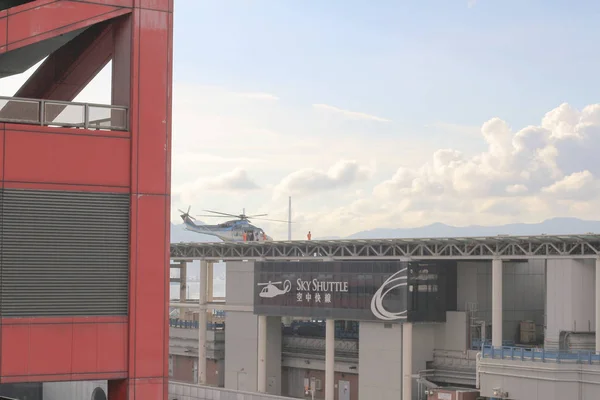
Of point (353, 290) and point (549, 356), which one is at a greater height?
point (353, 290)

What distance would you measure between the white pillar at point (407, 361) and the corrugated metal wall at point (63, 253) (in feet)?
185

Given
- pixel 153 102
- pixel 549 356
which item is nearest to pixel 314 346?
pixel 549 356

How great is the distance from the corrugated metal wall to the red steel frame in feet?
0.68

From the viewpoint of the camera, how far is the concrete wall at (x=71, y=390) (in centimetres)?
5716

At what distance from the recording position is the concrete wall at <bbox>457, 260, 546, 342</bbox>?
80062 mm

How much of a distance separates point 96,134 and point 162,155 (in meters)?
1.45

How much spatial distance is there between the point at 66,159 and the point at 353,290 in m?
61.3

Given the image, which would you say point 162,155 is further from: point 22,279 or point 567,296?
point 567,296

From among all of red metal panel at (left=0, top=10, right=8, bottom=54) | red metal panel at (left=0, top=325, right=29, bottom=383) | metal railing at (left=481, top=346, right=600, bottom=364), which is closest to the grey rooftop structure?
metal railing at (left=481, top=346, right=600, bottom=364)

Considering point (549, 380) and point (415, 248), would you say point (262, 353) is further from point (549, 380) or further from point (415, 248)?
point (549, 380)

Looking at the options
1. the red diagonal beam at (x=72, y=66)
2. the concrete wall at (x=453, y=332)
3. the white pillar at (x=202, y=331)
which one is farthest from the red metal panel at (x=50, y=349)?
the white pillar at (x=202, y=331)

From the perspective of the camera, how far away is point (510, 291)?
8106 cm

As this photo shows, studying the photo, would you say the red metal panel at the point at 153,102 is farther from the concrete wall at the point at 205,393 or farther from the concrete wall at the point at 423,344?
the concrete wall at the point at 205,393

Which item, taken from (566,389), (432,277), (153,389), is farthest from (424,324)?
(153,389)
